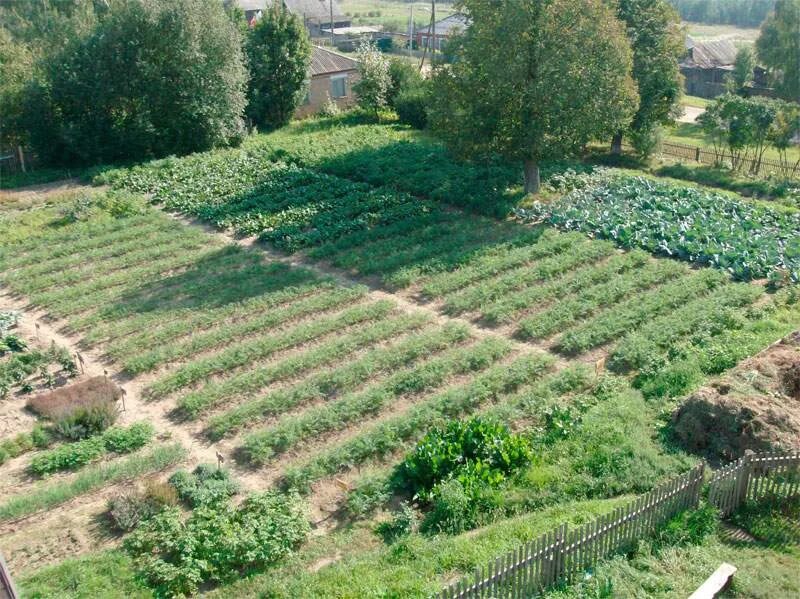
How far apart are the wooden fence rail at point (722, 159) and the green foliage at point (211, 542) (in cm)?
2885

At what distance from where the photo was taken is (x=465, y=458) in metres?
12.7

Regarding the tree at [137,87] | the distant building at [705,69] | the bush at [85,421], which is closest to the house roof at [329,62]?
the tree at [137,87]

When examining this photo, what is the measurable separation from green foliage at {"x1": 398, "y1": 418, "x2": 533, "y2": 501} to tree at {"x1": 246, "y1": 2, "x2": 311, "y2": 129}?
31.0 metres

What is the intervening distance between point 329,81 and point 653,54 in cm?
2063

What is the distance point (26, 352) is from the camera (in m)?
17.5

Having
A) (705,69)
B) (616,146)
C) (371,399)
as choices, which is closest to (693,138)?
(616,146)

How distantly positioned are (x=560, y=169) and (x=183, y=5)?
1830 centimetres

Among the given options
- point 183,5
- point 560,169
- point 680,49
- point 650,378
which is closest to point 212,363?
point 650,378

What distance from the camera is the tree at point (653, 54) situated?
1262 inches

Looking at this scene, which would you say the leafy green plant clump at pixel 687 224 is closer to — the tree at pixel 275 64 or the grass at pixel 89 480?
the grass at pixel 89 480

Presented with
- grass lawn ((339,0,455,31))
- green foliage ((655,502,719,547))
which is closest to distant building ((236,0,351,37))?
grass lawn ((339,0,455,31))

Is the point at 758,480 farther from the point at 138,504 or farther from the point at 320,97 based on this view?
the point at 320,97

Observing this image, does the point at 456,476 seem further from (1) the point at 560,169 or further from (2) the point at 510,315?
(1) the point at 560,169

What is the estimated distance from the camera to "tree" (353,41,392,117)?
41.3 m
